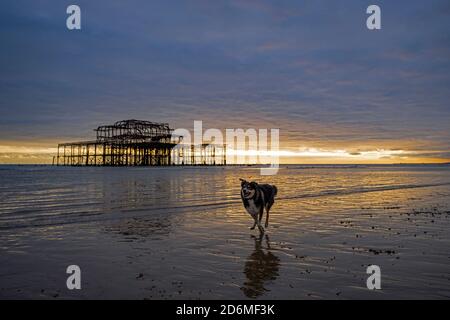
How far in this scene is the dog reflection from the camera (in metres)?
5.75

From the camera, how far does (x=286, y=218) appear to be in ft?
43.3

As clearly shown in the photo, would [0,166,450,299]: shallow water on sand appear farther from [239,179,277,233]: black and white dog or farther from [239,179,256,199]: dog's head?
[239,179,256,199]: dog's head

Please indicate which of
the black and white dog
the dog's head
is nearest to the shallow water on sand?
the black and white dog

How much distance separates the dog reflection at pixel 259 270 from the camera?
5750 mm

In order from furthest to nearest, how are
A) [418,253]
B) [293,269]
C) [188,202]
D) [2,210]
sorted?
[188,202]
[2,210]
[418,253]
[293,269]

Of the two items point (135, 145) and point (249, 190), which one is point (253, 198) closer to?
point (249, 190)

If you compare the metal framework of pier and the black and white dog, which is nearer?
the black and white dog

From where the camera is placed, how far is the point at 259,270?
264 inches

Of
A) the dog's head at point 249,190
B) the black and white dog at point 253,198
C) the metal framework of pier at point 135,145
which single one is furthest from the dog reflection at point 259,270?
the metal framework of pier at point 135,145

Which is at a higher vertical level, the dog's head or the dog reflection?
the dog's head

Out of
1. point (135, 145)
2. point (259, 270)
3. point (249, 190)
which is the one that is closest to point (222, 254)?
point (259, 270)
